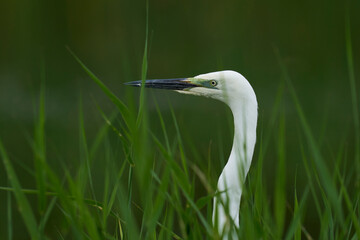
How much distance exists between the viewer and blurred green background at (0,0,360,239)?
678 cm

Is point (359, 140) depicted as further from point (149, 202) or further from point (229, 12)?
point (229, 12)

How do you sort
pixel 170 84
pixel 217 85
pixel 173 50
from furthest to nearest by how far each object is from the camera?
pixel 173 50 → pixel 170 84 → pixel 217 85

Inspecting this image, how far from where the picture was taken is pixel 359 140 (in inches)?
57.2

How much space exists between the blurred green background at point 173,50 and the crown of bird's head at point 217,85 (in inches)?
147

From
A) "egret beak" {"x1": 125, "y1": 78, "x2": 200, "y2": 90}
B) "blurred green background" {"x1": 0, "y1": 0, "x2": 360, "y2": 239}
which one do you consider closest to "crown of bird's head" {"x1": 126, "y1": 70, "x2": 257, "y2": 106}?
"egret beak" {"x1": 125, "y1": 78, "x2": 200, "y2": 90}

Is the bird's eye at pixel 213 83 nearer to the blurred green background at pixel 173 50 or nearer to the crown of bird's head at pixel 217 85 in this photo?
the crown of bird's head at pixel 217 85

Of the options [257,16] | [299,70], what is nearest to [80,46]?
[257,16]

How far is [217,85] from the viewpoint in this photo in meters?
2.25

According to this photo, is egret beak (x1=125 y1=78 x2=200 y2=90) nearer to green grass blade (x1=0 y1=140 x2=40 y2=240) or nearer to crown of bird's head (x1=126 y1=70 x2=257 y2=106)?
crown of bird's head (x1=126 y1=70 x2=257 y2=106)

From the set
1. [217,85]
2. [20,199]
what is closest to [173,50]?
[217,85]

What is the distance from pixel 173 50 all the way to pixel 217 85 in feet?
19.5

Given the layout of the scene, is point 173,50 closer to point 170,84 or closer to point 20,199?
point 170,84

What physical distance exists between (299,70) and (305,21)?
1.13 metres

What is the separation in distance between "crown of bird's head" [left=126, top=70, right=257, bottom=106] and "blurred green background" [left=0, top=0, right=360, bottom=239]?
3741mm
